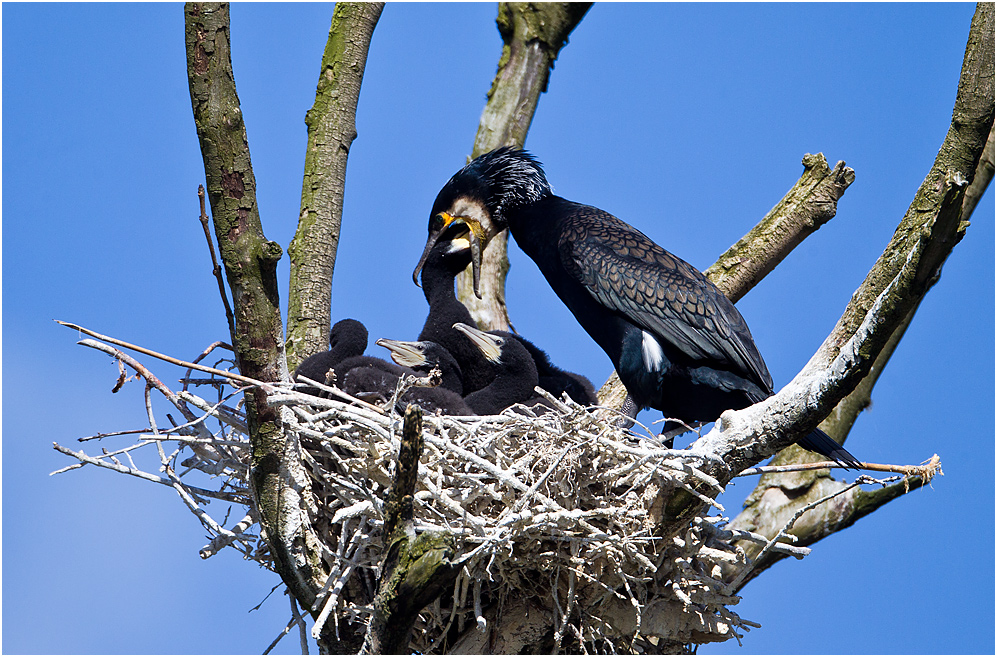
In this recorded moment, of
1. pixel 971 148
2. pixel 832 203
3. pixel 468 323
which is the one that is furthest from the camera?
pixel 832 203

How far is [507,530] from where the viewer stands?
288cm

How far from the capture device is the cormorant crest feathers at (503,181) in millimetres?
5145

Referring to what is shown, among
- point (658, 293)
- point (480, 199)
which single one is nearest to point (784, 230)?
point (658, 293)

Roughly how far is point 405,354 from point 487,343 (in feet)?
1.22

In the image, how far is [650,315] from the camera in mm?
4336

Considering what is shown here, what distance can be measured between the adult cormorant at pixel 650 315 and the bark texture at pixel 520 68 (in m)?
1.15

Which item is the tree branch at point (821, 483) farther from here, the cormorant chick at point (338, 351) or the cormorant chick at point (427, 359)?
the cormorant chick at point (338, 351)

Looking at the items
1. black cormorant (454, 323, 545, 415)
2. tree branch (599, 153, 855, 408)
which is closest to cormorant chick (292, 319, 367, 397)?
black cormorant (454, 323, 545, 415)

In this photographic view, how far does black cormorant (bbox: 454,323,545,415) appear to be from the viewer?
4094mm

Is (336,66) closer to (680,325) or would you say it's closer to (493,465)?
(680,325)

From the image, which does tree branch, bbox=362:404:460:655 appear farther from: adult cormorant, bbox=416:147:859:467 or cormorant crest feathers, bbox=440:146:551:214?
cormorant crest feathers, bbox=440:146:551:214

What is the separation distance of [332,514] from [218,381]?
0.67 meters

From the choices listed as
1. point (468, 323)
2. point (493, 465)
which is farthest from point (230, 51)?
point (468, 323)

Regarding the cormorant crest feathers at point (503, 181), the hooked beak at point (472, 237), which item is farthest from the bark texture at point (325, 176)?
the cormorant crest feathers at point (503, 181)
